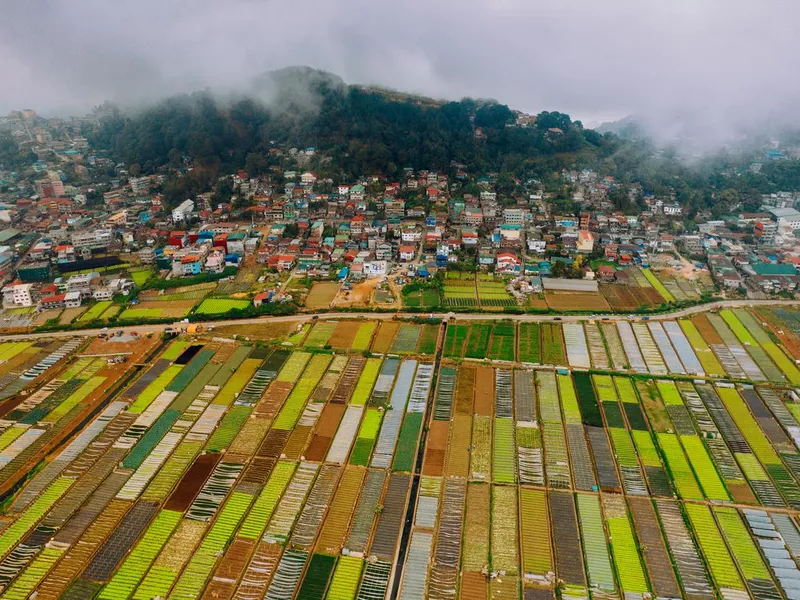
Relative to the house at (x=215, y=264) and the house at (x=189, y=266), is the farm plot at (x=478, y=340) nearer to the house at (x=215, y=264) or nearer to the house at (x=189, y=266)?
the house at (x=215, y=264)

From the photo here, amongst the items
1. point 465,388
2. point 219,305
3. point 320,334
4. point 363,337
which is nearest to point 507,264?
point 363,337

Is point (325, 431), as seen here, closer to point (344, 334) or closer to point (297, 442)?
point (297, 442)

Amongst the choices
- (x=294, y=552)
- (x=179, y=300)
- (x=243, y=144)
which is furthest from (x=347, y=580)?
(x=243, y=144)

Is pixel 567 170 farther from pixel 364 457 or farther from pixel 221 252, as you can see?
pixel 364 457

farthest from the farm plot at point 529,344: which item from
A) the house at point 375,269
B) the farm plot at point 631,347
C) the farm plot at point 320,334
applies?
the house at point 375,269

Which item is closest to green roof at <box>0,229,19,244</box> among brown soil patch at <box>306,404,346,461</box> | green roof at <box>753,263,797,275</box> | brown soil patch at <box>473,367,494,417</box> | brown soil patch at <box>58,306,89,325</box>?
brown soil patch at <box>58,306,89,325</box>
